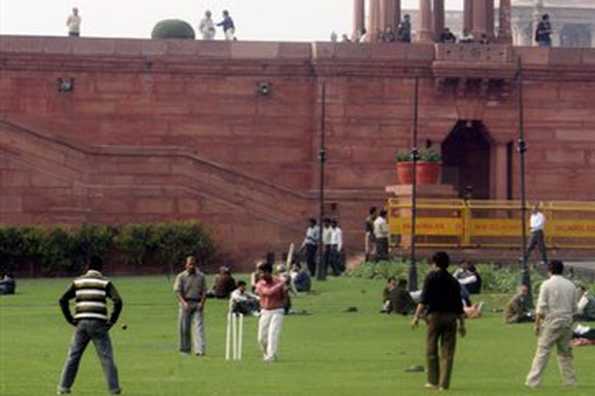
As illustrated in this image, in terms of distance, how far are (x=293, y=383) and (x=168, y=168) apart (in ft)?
82.2

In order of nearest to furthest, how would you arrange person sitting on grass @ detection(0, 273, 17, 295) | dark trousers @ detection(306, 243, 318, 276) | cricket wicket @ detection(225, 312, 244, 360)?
cricket wicket @ detection(225, 312, 244, 360) → person sitting on grass @ detection(0, 273, 17, 295) → dark trousers @ detection(306, 243, 318, 276)

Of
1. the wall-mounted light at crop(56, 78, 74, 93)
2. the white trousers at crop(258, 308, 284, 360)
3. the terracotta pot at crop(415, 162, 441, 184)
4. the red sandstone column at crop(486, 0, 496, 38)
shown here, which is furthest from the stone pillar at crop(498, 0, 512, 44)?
the white trousers at crop(258, 308, 284, 360)

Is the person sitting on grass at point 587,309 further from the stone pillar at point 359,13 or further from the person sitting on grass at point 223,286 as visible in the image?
the stone pillar at point 359,13

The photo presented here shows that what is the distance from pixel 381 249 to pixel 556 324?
21.4 meters

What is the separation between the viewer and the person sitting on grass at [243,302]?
29.4 metres

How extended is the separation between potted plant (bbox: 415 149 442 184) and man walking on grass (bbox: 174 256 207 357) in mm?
18255

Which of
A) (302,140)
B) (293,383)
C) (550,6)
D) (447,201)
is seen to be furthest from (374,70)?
(550,6)

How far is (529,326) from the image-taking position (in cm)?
3023

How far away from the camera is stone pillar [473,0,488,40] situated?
52.0 metres

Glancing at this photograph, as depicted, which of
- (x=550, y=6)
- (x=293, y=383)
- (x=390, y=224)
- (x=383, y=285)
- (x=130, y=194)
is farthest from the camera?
(x=550, y=6)

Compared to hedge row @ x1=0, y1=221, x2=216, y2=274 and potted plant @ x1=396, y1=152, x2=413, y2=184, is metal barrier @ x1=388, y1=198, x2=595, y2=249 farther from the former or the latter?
hedge row @ x1=0, y1=221, x2=216, y2=274

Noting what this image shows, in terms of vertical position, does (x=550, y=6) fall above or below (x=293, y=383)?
above

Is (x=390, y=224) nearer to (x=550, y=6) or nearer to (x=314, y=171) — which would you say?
(x=314, y=171)

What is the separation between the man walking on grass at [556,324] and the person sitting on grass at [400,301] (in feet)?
35.5
